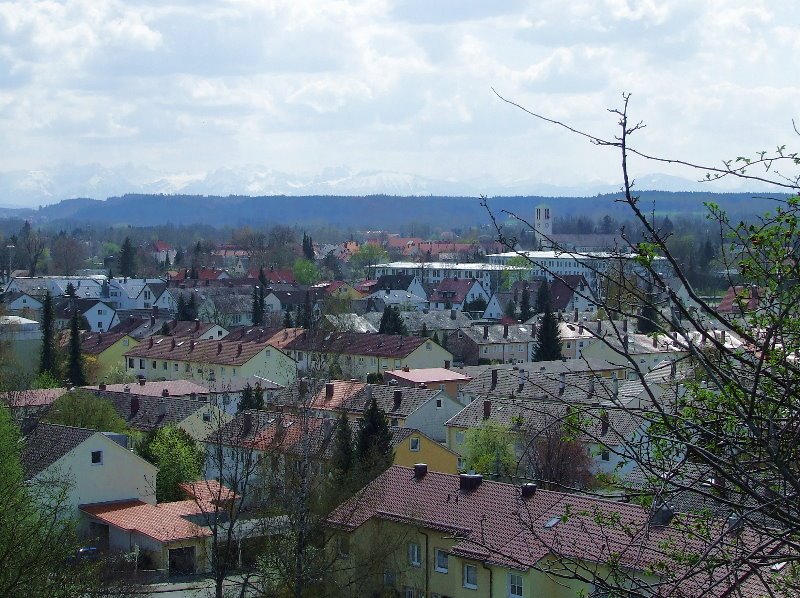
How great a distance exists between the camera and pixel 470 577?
1823cm

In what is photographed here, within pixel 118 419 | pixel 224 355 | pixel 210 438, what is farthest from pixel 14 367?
pixel 210 438

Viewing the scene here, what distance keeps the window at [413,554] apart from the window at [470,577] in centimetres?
131

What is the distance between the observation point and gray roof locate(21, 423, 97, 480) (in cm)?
2544

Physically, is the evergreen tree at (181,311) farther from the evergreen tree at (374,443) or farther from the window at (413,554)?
the window at (413,554)

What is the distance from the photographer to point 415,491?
20984 mm

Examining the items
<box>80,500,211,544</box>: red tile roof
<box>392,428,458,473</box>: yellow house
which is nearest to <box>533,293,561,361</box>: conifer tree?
<box>392,428,458,473</box>: yellow house

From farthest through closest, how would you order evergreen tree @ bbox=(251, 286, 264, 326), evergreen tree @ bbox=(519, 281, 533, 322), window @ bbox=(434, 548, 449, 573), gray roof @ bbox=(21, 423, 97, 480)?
evergreen tree @ bbox=(519, 281, 533, 322) < evergreen tree @ bbox=(251, 286, 264, 326) < gray roof @ bbox=(21, 423, 97, 480) < window @ bbox=(434, 548, 449, 573)

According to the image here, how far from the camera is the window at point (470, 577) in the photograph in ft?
59.3

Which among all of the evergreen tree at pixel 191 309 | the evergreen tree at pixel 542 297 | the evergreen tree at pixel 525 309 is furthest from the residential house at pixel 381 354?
the evergreen tree at pixel 525 309

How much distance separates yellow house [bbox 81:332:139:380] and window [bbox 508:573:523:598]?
36986 mm

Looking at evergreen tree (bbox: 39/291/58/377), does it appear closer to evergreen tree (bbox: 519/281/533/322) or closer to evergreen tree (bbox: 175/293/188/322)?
evergreen tree (bbox: 175/293/188/322)

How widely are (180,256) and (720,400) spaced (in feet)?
414

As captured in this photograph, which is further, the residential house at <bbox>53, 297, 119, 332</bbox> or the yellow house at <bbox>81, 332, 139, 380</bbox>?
the residential house at <bbox>53, 297, 119, 332</bbox>

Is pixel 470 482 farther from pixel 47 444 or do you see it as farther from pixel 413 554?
pixel 47 444
